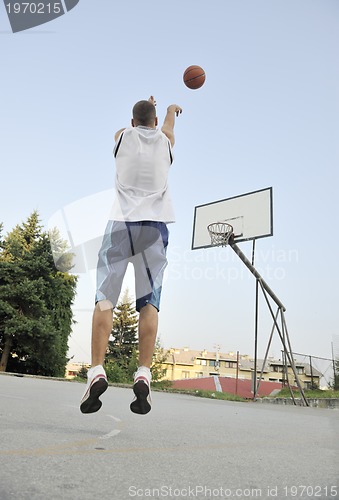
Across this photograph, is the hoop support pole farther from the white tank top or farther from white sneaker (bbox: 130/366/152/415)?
white sneaker (bbox: 130/366/152/415)

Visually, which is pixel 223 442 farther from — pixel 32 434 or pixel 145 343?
pixel 32 434

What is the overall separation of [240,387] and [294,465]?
24.7 m

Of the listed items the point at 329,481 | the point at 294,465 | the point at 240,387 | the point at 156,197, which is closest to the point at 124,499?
the point at 329,481

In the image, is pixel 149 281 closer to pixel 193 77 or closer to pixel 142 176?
pixel 142 176

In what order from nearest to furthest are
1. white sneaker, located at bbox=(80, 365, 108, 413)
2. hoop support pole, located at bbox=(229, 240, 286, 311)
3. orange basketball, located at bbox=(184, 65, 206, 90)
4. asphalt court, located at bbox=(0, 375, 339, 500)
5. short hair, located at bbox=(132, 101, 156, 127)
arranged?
asphalt court, located at bbox=(0, 375, 339, 500)
white sneaker, located at bbox=(80, 365, 108, 413)
short hair, located at bbox=(132, 101, 156, 127)
orange basketball, located at bbox=(184, 65, 206, 90)
hoop support pole, located at bbox=(229, 240, 286, 311)

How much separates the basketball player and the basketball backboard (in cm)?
1031

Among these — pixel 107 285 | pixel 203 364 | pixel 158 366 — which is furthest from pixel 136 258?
pixel 203 364

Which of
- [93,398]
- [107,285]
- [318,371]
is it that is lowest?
[93,398]

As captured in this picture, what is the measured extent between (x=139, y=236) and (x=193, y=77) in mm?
2712

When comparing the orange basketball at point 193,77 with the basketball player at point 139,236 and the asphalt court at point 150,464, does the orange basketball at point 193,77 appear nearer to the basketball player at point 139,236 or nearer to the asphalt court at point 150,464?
the basketball player at point 139,236

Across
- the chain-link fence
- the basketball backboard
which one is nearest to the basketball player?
the basketball backboard

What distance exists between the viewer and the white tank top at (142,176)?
267cm

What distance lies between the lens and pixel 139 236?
2652 millimetres

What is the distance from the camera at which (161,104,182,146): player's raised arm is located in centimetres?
306
